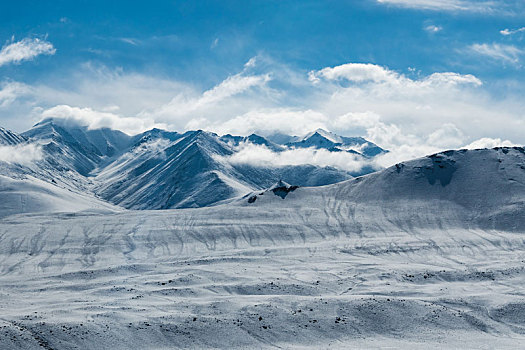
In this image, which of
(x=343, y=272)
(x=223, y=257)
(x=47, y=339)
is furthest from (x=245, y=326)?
(x=223, y=257)

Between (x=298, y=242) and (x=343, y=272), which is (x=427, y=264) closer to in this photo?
(x=343, y=272)

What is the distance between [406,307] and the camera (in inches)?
2346

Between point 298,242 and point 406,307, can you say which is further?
point 298,242

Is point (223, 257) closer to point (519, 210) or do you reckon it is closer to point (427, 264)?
point (427, 264)

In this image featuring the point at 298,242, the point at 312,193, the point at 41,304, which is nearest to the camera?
the point at 41,304

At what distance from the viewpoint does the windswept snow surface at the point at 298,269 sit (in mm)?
51344

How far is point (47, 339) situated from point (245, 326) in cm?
1822

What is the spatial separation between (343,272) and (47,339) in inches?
2127

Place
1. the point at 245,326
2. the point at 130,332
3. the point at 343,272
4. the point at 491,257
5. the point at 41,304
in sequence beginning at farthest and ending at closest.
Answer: the point at 491,257, the point at 343,272, the point at 41,304, the point at 245,326, the point at 130,332

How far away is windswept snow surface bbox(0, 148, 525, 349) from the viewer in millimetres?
51344

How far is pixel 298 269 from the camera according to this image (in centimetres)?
9212

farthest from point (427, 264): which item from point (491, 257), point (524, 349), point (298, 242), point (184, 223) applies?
point (184, 223)

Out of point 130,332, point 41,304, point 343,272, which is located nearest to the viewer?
point 130,332

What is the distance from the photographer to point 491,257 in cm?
10862
